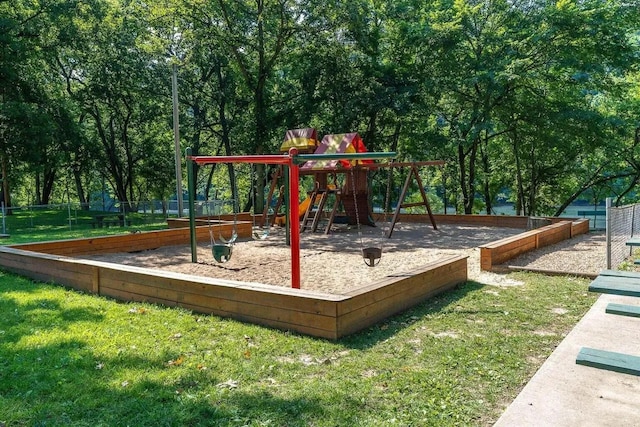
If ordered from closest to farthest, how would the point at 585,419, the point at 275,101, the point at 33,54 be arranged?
the point at 585,419, the point at 33,54, the point at 275,101

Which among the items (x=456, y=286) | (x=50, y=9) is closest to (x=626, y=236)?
(x=456, y=286)

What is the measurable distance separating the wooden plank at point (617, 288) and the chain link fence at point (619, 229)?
4.71m

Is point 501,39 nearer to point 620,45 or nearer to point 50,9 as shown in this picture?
point 620,45

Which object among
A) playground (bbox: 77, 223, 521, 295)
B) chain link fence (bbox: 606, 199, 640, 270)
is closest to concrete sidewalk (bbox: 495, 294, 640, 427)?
playground (bbox: 77, 223, 521, 295)

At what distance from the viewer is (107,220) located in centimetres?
1881

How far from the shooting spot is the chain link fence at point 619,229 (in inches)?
297

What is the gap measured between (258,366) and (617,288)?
107 inches

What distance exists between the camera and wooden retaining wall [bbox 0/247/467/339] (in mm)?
4715

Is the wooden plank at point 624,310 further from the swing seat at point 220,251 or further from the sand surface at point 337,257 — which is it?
the swing seat at point 220,251

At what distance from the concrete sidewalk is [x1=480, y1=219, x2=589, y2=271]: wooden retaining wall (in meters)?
4.16

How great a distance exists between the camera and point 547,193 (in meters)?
27.5

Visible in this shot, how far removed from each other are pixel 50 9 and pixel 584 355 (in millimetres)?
24165

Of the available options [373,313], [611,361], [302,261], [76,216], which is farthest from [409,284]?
[76,216]

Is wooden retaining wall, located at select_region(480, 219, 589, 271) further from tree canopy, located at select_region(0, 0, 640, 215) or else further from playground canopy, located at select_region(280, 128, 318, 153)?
playground canopy, located at select_region(280, 128, 318, 153)
